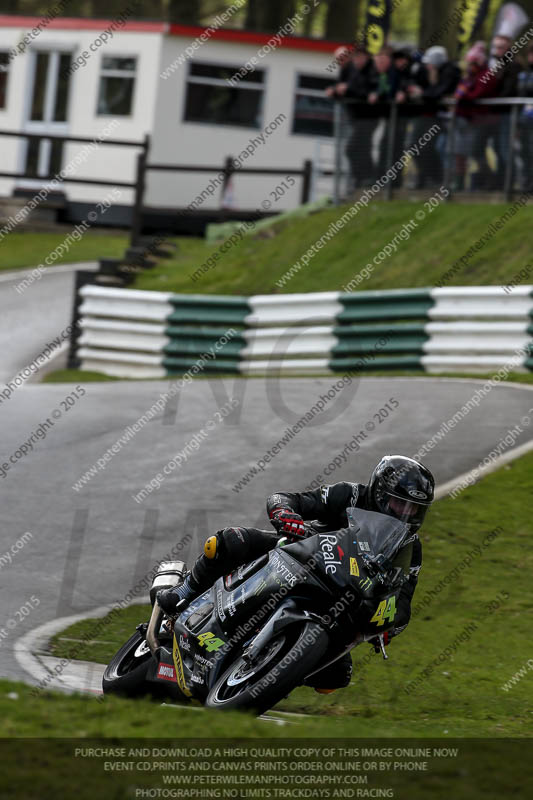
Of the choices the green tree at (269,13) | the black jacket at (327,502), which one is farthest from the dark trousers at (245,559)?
the green tree at (269,13)

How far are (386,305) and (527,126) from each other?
3761 millimetres

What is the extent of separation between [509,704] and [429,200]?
41.6 feet

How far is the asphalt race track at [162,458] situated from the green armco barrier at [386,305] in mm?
1486

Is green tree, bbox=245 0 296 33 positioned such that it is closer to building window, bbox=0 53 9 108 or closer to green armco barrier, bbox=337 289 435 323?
building window, bbox=0 53 9 108

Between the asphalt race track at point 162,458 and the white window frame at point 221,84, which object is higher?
the white window frame at point 221,84

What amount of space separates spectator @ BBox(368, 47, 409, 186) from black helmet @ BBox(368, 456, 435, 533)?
13.5 meters

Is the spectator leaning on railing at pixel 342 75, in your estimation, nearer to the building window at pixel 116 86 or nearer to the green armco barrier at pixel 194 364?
the green armco barrier at pixel 194 364

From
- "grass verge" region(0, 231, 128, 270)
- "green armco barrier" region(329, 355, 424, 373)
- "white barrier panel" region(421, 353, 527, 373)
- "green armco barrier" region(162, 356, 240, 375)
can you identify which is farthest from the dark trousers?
"grass verge" region(0, 231, 128, 270)

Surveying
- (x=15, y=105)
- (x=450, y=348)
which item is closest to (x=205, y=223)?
(x=15, y=105)

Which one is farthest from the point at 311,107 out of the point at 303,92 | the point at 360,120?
the point at 360,120

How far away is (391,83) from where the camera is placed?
1864cm

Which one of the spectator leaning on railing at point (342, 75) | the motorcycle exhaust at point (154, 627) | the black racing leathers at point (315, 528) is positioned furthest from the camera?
the spectator leaning on railing at point (342, 75)

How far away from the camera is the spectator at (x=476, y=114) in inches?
691
